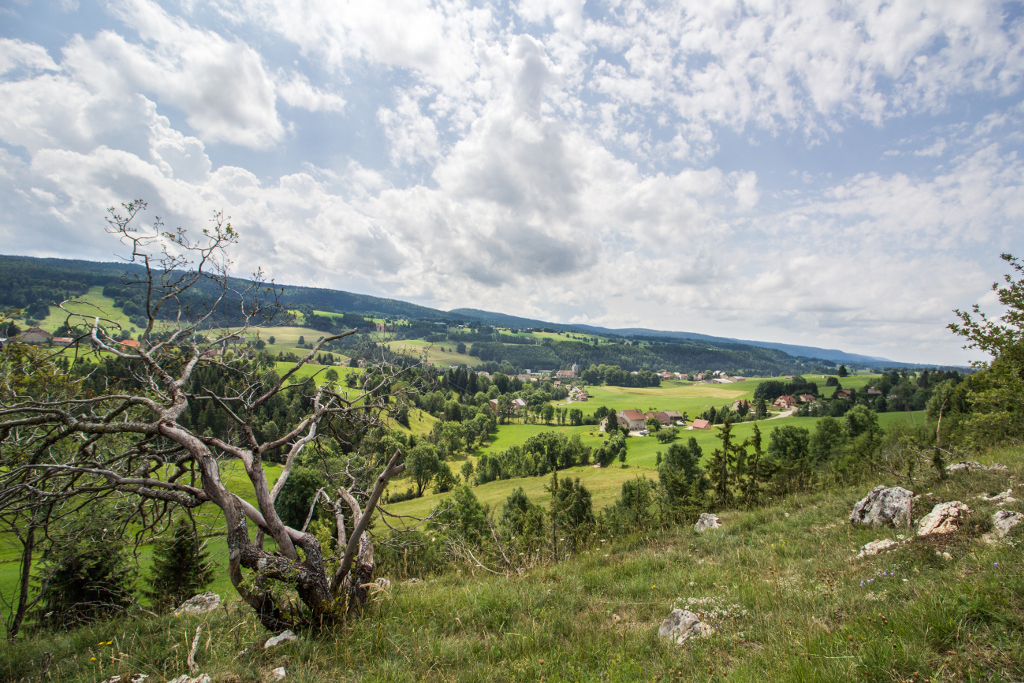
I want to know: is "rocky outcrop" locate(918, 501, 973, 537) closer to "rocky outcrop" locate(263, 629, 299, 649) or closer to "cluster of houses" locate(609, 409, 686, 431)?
"rocky outcrop" locate(263, 629, 299, 649)

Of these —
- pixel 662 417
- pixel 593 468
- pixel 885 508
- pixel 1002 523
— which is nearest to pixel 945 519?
pixel 1002 523

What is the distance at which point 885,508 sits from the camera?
26.6 feet

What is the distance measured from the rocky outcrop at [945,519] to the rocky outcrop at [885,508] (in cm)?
84

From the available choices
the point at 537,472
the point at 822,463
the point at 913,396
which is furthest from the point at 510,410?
the point at 913,396

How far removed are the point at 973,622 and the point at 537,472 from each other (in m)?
75.5

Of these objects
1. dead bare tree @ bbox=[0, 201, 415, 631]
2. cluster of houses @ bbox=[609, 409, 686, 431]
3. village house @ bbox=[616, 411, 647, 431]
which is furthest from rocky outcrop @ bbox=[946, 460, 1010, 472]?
village house @ bbox=[616, 411, 647, 431]

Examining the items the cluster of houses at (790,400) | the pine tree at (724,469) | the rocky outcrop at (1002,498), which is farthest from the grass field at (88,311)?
the cluster of houses at (790,400)

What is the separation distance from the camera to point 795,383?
142 meters

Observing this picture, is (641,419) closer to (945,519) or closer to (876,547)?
(876,547)

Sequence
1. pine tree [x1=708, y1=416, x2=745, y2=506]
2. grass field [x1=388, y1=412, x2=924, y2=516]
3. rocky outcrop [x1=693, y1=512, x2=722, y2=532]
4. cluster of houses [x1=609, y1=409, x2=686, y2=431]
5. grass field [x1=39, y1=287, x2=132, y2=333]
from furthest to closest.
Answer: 1. cluster of houses [x1=609, y1=409, x2=686, y2=431]
2. grass field [x1=388, y1=412, x2=924, y2=516]
3. pine tree [x1=708, y1=416, x2=745, y2=506]
4. rocky outcrop [x1=693, y1=512, x2=722, y2=532]
5. grass field [x1=39, y1=287, x2=132, y2=333]

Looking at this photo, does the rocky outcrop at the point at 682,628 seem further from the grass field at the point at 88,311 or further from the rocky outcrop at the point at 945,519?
the grass field at the point at 88,311

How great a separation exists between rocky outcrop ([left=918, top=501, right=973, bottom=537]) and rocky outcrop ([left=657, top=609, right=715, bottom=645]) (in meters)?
4.82

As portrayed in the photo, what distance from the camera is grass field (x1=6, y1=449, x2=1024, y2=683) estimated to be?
9.91ft

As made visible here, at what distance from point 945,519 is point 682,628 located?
214 inches
